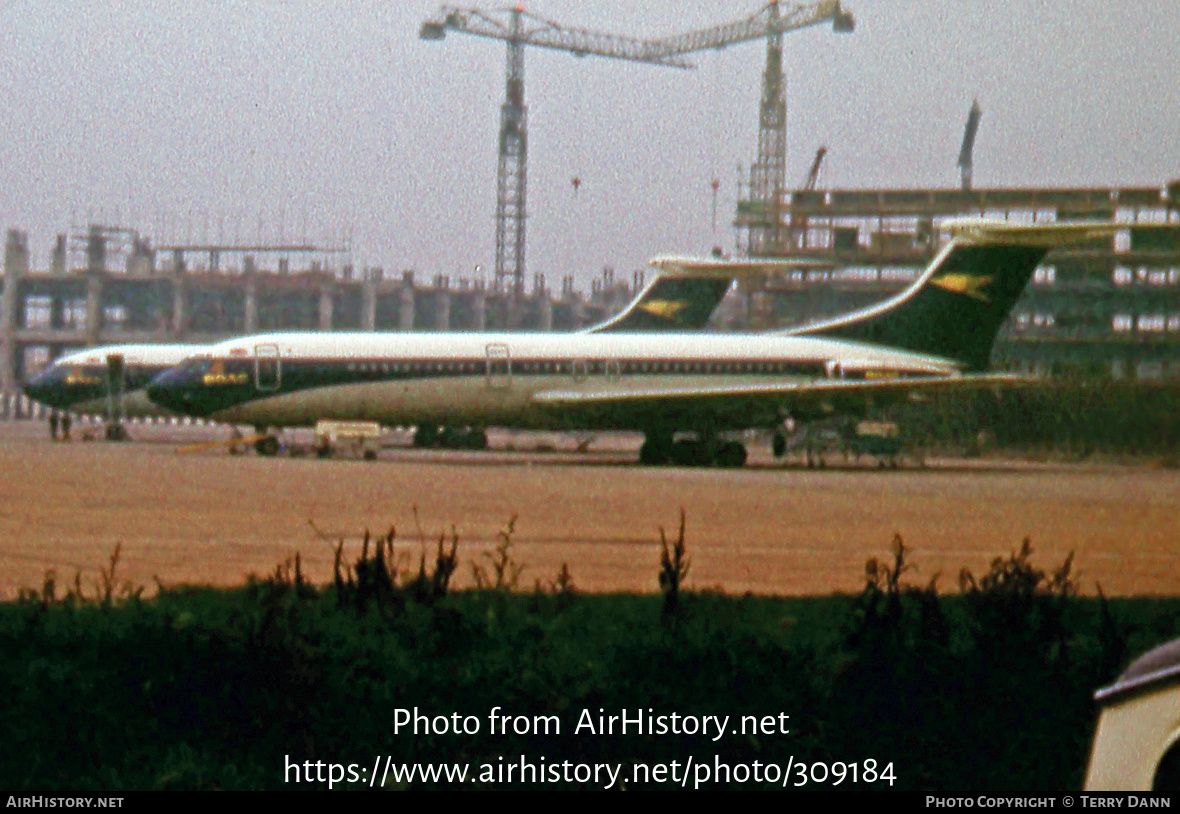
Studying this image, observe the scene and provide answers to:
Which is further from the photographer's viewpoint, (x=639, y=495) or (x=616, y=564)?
(x=639, y=495)

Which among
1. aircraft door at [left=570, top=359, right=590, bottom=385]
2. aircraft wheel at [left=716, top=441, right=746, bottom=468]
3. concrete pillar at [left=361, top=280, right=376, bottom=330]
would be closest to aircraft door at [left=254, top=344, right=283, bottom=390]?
aircraft door at [left=570, top=359, right=590, bottom=385]

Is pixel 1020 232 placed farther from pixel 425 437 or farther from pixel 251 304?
pixel 251 304

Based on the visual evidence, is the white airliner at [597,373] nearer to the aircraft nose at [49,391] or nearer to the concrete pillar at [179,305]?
the aircraft nose at [49,391]

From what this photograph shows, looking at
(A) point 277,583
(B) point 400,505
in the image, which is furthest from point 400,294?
(A) point 277,583

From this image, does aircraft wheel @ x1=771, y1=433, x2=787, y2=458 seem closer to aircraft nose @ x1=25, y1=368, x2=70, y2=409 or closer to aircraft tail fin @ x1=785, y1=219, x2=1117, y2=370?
aircraft tail fin @ x1=785, y1=219, x2=1117, y2=370

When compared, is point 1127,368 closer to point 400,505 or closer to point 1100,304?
point 1100,304

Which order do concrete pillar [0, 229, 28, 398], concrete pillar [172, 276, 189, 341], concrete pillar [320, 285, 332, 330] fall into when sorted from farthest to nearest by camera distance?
concrete pillar [320, 285, 332, 330], concrete pillar [172, 276, 189, 341], concrete pillar [0, 229, 28, 398]

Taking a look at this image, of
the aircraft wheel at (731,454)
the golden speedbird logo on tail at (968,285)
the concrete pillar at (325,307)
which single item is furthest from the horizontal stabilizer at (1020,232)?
the concrete pillar at (325,307)
